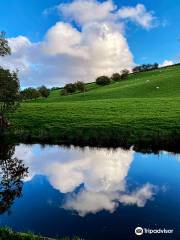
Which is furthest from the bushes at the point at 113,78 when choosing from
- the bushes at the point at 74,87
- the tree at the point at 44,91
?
the tree at the point at 44,91

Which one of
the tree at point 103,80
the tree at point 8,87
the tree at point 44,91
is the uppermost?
the tree at point 103,80

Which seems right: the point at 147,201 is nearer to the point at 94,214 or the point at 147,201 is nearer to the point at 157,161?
the point at 94,214

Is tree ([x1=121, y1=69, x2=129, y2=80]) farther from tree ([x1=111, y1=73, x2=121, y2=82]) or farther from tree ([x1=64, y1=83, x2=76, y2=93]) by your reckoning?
tree ([x1=64, y1=83, x2=76, y2=93])

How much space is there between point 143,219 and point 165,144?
69.8 ft

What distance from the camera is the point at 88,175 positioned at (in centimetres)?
2998

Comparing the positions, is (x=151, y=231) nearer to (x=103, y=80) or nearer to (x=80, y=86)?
(x=80, y=86)

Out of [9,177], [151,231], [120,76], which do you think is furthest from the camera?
[120,76]

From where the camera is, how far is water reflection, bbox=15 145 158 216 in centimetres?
2330

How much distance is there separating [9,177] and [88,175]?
581 centimetres

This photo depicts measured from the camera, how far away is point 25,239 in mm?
15336

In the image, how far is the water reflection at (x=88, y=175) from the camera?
23.3 m

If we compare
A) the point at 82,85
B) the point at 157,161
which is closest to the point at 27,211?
the point at 157,161

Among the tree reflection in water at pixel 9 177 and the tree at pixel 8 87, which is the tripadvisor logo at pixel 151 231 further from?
the tree at pixel 8 87

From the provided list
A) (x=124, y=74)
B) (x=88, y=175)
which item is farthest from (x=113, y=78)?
(x=88, y=175)
